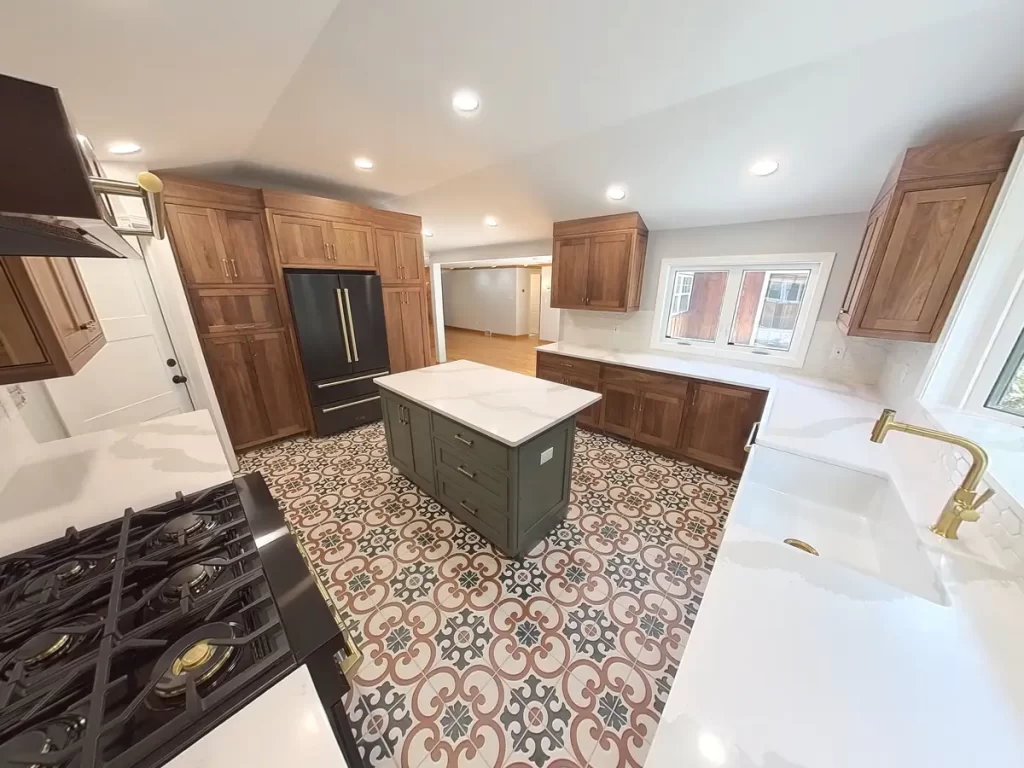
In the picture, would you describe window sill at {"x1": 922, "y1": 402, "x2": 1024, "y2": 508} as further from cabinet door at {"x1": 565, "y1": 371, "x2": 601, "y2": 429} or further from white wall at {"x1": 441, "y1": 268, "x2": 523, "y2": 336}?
white wall at {"x1": 441, "y1": 268, "x2": 523, "y2": 336}

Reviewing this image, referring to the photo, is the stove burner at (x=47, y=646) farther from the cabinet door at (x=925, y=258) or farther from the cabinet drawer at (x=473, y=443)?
the cabinet door at (x=925, y=258)

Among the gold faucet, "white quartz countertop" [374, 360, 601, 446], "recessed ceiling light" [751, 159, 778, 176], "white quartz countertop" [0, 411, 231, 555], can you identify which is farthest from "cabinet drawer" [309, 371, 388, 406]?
the gold faucet

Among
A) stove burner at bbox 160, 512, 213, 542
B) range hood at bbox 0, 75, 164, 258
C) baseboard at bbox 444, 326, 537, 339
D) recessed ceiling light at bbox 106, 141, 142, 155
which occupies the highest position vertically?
recessed ceiling light at bbox 106, 141, 142, 155

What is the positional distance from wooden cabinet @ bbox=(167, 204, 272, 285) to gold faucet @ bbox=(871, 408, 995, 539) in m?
3.75

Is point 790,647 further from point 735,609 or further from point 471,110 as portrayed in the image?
point 471,110

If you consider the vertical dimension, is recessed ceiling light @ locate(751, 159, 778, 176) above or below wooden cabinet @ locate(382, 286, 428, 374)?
above

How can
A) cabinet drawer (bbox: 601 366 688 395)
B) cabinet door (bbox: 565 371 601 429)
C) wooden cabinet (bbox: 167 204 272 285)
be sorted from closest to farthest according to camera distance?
wooden cabinet (bbox: 167 204 272 285), cabinet drawer (bbox: 601 366 688 395), cabinet door (bbox: 565 371 601 429)

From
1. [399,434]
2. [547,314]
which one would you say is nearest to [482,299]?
[547,314]

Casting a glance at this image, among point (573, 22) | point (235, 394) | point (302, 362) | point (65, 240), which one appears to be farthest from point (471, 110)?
point (235, 394)

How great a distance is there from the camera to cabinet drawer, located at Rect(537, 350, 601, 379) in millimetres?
3250

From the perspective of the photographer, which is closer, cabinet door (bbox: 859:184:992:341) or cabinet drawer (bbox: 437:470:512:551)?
cabinet door (bbox: 859:184:992:341)

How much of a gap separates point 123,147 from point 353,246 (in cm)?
142

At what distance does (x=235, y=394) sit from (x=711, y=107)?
12.7ft

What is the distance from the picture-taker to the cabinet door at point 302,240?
8.91 feet
